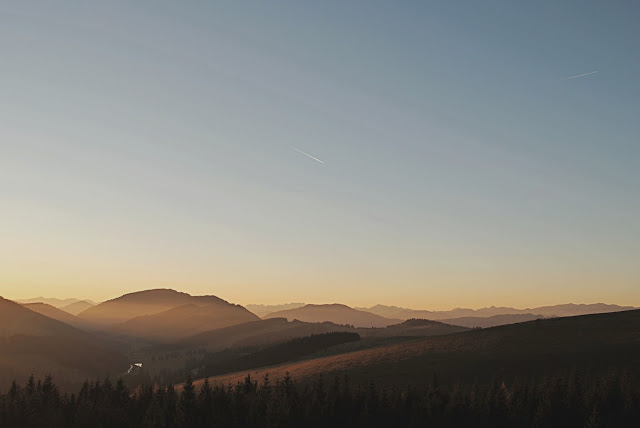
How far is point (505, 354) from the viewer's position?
142 m

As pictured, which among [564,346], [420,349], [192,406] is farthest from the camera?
[420,349]

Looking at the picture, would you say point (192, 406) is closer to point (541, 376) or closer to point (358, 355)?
point (358, 355)

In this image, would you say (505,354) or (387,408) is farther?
(505,354)

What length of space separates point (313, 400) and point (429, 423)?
2500 cm

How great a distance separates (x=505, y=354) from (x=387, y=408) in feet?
152

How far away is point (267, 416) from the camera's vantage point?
4156 inches

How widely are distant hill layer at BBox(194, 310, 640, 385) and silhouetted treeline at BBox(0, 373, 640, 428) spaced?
29.9 feet

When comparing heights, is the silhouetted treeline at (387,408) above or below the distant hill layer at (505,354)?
below

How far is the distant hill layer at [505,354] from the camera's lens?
12850 cm

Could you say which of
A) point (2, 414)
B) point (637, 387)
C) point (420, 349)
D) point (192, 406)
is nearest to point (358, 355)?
point (420, 349)

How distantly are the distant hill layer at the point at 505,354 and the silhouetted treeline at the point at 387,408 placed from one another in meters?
9.10

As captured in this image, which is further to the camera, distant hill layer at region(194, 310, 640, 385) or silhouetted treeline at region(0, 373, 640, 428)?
distant hill layer at region(194, 310, 640, 385)

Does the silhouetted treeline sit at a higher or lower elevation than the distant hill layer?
lower

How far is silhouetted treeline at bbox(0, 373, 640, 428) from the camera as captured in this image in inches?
3947
